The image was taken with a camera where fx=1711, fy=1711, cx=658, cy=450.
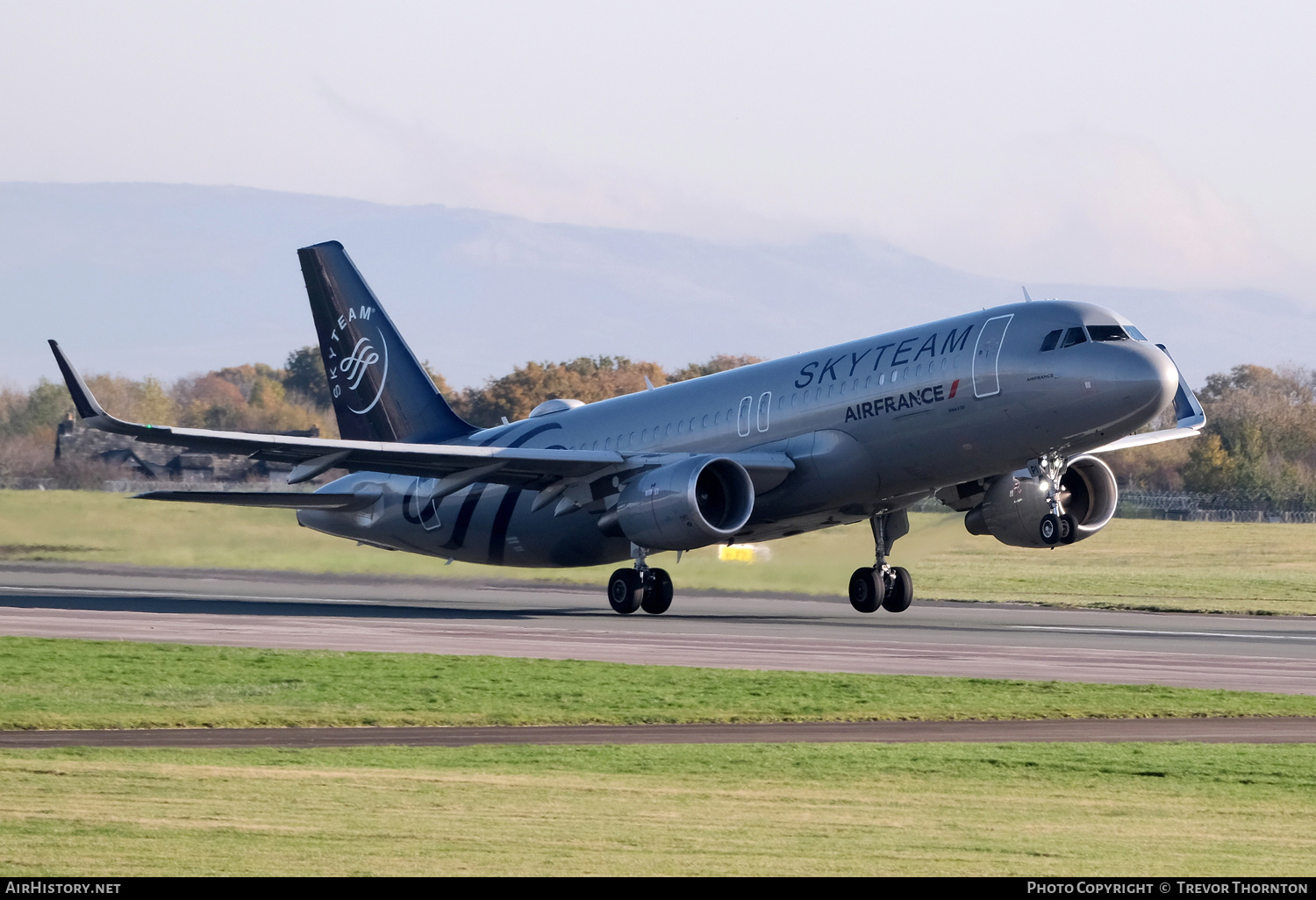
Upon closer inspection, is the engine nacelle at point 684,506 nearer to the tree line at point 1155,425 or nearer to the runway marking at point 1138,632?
the runway marking at point 1138,632

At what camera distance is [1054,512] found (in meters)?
32.5

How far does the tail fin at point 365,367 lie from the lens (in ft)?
144

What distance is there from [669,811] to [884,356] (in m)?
21.5

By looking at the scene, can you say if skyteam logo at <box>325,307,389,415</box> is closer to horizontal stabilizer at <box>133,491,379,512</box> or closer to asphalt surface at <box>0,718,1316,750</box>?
horizontal stabilizer at <box>133,491,379,512</box>

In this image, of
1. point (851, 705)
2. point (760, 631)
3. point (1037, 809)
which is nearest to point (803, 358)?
point (760, 631)

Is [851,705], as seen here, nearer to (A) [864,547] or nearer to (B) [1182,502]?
(A) [864,547]

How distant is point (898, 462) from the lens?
33.1 metres

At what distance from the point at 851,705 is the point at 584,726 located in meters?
3.61

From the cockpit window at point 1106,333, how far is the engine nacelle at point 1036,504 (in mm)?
3354

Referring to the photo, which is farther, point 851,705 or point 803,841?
point 851,705

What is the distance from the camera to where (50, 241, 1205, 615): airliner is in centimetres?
3136

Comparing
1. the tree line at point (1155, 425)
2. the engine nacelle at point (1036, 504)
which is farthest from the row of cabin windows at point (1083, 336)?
the tree line at point (1155, 425)

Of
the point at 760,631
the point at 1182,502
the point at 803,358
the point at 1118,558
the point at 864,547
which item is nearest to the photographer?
the point at 760,631

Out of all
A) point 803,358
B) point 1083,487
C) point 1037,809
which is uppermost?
point 803,358
